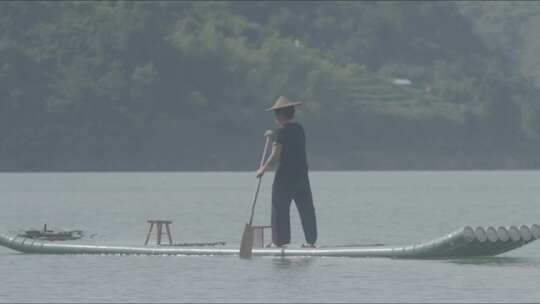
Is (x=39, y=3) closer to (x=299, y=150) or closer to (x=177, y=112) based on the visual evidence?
(x=177, y=112)

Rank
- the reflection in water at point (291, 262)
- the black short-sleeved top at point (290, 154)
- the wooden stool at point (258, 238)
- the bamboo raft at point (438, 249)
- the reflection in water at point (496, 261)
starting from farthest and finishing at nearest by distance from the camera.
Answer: the wooden stool at point (258, 238), the reflection in water at point (496, 261), the black short-sleeved top at point (290, 154), the reflection in water at point (291, 262), the bamboo raft at point (438, 249)

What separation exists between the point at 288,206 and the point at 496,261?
3747 millimetres

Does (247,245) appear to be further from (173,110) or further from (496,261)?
(173,110)

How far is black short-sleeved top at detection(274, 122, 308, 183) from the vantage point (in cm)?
3139

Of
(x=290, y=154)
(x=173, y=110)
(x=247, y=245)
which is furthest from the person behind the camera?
(x=173, y=110)

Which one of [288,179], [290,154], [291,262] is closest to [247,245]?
[291,262]

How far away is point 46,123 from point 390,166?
3621 cm

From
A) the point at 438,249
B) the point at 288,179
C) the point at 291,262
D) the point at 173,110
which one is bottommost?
the point at 438,249

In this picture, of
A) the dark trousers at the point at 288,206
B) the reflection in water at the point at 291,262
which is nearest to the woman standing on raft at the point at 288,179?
the dark trousers at the point at 288,206

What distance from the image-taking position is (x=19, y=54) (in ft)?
569

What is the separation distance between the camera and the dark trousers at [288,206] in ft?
103

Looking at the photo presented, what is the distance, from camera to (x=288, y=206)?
31.5 metres

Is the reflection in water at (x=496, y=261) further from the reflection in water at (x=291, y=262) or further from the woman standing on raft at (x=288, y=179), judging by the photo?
the woman standing on raft at (x=288, y=179)

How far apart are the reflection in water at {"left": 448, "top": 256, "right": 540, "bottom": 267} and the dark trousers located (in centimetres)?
243
